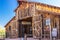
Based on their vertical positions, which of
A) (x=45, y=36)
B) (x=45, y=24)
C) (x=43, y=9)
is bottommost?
(x=45, y=36)

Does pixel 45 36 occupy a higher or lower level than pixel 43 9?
lower

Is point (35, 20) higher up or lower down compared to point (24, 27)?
higher up

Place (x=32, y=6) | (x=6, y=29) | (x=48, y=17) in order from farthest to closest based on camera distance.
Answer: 1. (x=6, y=29)
2. (x=32, y=6)
3. (x=48, y=17)

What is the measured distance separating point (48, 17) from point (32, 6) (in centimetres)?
169

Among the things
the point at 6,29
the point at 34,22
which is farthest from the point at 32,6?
the point at 6,29

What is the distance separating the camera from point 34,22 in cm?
778

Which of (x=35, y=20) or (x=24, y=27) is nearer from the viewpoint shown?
(x=35, y=20)

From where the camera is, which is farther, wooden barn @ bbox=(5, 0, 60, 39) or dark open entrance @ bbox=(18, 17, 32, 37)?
dark open entrance @ bbox=(18, 17, 32, 37)

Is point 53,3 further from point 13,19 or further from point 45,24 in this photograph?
point 13,19

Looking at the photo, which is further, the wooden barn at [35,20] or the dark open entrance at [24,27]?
the dark open entrance at [24,27]

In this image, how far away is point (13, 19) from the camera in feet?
31.9

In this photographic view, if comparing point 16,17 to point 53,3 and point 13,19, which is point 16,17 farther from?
point 53,3

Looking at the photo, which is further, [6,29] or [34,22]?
[6,29]

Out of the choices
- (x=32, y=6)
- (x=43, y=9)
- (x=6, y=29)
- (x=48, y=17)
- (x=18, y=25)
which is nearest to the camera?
(x=48, y=17)
